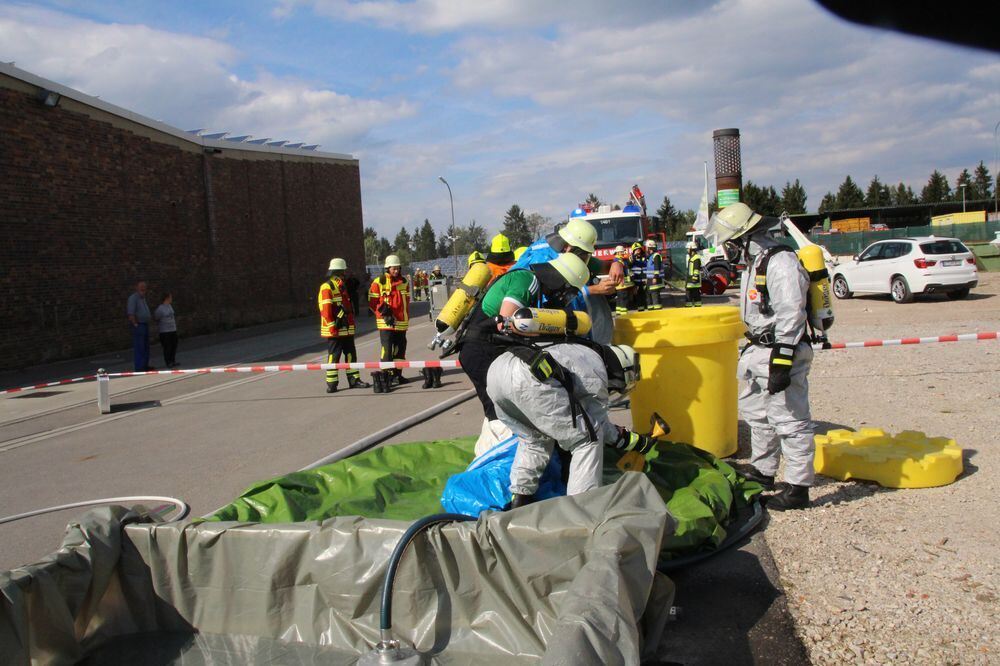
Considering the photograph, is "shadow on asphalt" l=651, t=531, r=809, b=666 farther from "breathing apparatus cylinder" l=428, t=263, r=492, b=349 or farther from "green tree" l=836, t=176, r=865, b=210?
"green tree" l=836, t=176, r=865, b=210

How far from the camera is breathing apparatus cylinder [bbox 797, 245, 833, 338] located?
499cm

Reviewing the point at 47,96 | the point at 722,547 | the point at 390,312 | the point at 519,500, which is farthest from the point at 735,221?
the point at 47,96

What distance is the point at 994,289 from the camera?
21.1 m

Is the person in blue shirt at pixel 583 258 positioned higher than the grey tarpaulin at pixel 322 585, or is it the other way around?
the person in blue shirt at pixel 583 258

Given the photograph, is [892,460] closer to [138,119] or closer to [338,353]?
[338,353]

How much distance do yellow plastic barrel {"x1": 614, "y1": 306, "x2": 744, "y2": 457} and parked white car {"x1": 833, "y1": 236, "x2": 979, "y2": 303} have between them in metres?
15.0

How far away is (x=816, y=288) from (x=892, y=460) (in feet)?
4.17

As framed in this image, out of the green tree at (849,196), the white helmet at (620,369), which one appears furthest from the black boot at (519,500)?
the green tree at (849,196)

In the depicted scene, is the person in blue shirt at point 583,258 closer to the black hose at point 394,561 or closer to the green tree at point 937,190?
the black hose at point 394,561

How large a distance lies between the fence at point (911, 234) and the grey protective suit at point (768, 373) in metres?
39.9

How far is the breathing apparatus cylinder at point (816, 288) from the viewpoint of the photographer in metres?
4.99

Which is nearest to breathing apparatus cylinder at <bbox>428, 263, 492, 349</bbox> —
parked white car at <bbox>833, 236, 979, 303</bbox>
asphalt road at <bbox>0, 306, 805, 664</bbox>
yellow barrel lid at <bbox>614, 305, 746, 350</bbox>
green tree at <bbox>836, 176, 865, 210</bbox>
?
yellow barrel lid at <bbox>614, 305, 746, 350</bbox>

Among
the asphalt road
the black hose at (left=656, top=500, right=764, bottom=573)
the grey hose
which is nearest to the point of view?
the asphalt road

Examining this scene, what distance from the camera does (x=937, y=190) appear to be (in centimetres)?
Answer: 6278
